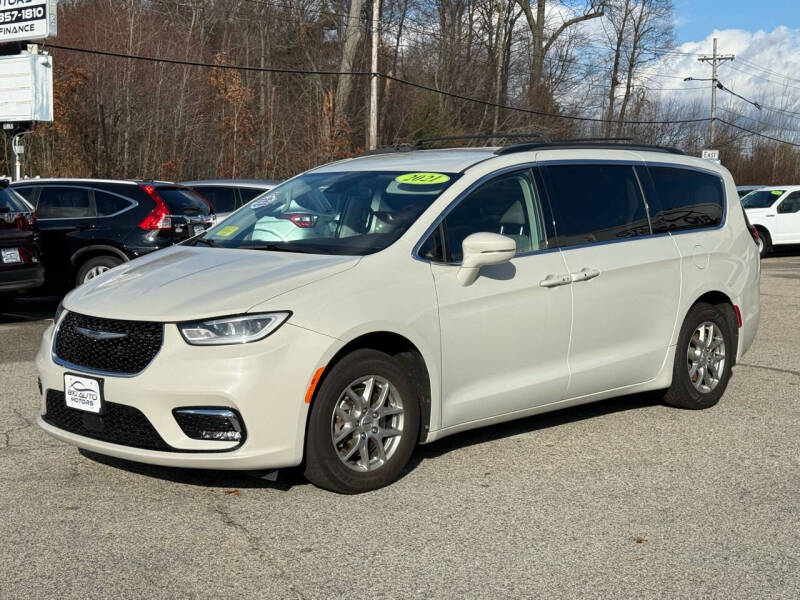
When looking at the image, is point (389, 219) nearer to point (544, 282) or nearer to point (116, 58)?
point (544, 282)

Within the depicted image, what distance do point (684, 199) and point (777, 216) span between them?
19.2 meters

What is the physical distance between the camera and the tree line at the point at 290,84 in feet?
105

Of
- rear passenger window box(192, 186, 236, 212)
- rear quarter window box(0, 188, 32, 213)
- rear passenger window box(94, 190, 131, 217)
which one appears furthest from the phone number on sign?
rear quarter window box(0, 188, 32, 213)

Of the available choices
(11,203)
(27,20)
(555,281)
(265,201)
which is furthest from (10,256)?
(27,20)

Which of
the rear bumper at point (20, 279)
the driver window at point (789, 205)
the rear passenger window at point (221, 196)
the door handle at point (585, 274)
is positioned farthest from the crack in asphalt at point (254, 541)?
the driver window at point (789, 205)

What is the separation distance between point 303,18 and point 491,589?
41.0 meters

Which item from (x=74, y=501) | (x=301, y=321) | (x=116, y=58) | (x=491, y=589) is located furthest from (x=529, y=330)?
(x=116, y=58)

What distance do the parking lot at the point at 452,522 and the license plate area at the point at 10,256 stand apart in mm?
4845

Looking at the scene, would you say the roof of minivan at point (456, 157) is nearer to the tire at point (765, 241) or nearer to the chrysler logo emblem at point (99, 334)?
the chrysler logo emblem at point (99, 334)

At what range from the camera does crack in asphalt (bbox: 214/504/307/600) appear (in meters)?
4.04

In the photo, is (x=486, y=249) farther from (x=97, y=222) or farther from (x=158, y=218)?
(x=97, y=222)

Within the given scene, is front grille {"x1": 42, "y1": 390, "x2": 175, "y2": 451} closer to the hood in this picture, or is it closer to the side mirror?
the hood

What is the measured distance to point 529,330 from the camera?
19.4 feet

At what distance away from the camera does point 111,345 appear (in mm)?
4984
